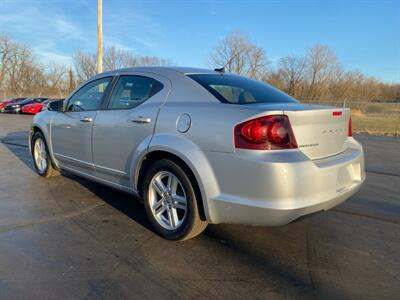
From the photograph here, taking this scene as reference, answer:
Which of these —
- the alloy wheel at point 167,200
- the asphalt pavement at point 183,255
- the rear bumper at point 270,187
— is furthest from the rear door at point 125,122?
the rear bumper at point 270,187

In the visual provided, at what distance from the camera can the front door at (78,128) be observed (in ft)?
14.8

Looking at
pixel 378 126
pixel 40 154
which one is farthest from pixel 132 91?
pixel 378 126

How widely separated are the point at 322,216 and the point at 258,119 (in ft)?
6.66

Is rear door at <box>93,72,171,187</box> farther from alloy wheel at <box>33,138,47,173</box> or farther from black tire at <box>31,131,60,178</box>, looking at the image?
alloy wheel at <box>33,138,47,173</box>

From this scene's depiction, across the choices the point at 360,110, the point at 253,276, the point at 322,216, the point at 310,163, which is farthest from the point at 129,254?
the point at 360,110

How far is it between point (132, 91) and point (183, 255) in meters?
1.88

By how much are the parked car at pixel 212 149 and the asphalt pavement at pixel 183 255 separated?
0.36 metres

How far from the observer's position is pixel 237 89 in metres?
3.69

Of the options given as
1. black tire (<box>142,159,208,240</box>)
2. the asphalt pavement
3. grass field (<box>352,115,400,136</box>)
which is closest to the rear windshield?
black tire (<box>142,159,208,240</box>)

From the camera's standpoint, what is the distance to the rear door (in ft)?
12.2

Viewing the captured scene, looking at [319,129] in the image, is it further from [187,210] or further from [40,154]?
[40,154]

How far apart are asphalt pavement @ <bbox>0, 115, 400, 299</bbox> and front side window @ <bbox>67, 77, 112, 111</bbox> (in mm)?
1210

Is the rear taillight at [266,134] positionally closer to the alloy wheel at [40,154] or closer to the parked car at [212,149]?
the parked car at [212,149]

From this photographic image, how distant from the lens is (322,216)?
4336 millimetres
